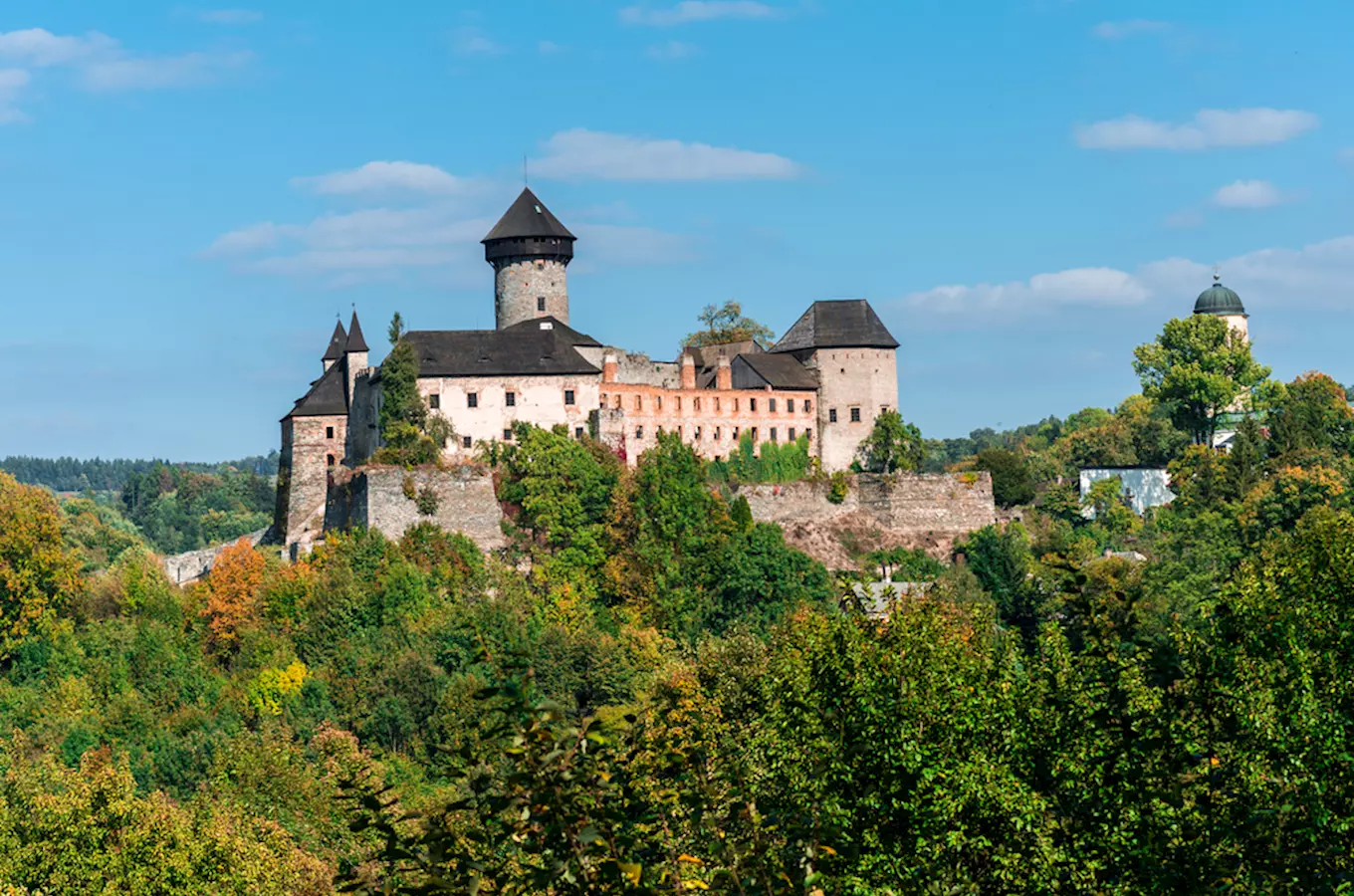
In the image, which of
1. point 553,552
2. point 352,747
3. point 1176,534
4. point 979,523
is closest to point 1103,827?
point 352,747

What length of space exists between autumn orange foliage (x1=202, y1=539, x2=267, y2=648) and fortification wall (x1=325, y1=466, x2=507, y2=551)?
378 cm

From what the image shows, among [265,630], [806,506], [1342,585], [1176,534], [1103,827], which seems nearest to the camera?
[1103,827]

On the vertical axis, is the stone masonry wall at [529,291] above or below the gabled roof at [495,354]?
above

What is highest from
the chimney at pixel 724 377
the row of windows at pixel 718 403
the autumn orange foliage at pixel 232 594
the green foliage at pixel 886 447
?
the chimney at pixel 724 377

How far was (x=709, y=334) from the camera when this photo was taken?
96.4 m

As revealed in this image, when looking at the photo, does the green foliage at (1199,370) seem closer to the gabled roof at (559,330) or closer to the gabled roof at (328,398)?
the gabled roof at (559,330)

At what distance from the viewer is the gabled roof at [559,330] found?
238 ft

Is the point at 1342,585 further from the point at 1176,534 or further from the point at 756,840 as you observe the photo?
the point at 1176,534

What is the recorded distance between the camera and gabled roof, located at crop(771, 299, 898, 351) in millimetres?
76688

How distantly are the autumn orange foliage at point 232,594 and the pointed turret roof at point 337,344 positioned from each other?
31.2 ft

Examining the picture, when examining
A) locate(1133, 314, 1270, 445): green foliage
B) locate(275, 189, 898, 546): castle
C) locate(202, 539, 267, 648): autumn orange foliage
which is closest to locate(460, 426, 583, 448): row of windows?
locate(275, 189, 898, 546): castle

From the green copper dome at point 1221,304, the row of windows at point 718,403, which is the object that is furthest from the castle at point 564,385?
the green copper dome at point 1221,304

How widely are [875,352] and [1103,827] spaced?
50.5 metres

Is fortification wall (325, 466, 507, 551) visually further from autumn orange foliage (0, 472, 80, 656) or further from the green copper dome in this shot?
the green copper dome
